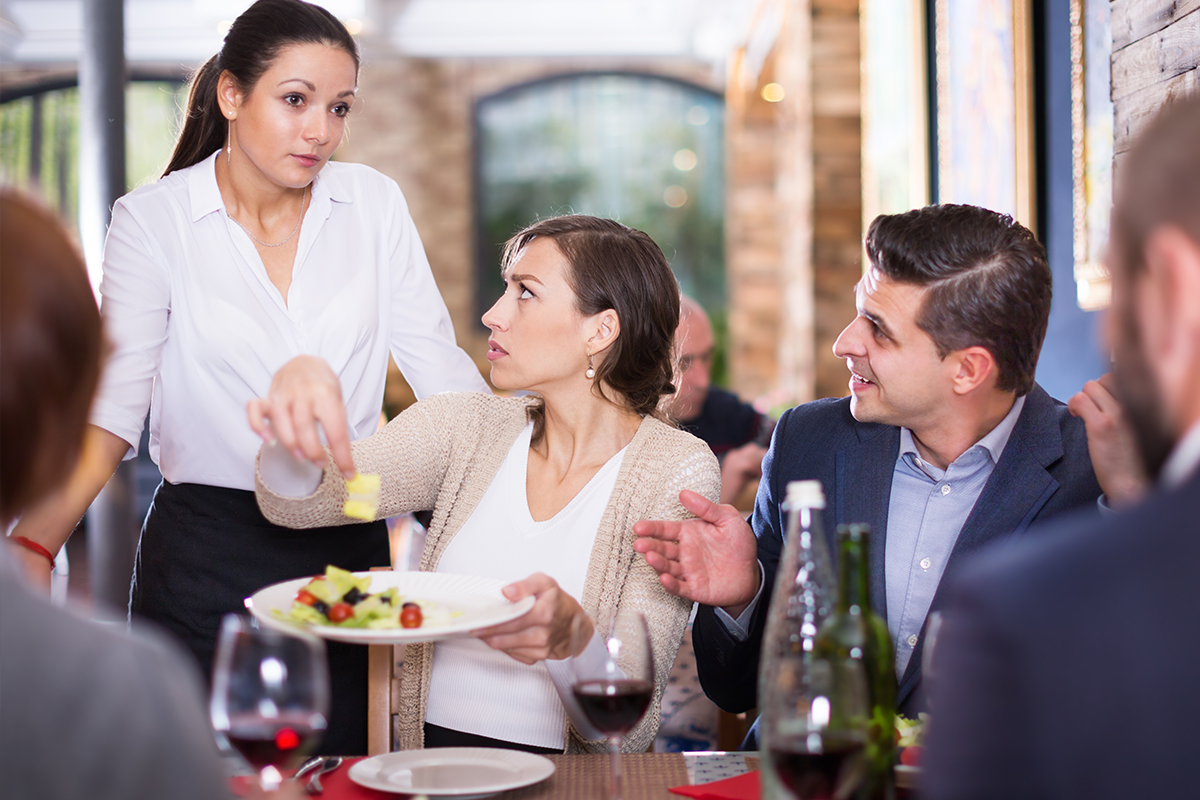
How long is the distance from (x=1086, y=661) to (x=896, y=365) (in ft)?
3.92

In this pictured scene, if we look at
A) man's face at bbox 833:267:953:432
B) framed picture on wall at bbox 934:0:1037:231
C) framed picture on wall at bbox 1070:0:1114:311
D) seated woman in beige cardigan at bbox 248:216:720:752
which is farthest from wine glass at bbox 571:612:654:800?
framed picture on wall at bbox 934:0:1037:231

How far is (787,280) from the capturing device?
6.58 m

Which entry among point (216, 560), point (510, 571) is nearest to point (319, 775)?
point (510, 571)

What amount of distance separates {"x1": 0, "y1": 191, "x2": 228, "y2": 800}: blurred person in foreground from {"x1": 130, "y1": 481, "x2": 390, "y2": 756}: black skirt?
1.16 meters

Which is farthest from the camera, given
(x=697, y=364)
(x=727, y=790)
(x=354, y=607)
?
(x=697, y=364)

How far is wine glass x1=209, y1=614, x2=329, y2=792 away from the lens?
0.82 meters

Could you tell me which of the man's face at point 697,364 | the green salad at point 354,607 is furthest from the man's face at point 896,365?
the man's face at point 697,364

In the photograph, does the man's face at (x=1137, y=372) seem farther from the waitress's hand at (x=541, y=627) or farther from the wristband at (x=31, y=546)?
the wristband at (x=31, y=546)

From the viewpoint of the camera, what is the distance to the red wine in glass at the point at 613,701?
3.22 feet

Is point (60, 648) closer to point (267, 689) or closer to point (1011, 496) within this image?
point (267, 689)

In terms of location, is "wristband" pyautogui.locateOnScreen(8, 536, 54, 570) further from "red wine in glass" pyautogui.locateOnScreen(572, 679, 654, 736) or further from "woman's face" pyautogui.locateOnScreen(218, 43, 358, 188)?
"red wine in glass" pyautogui.locateOnScreen(572, 679, 654, 736)

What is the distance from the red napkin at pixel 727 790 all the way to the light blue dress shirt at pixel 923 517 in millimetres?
541

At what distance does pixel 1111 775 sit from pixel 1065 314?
2.27 metres

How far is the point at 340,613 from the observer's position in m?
1.18
